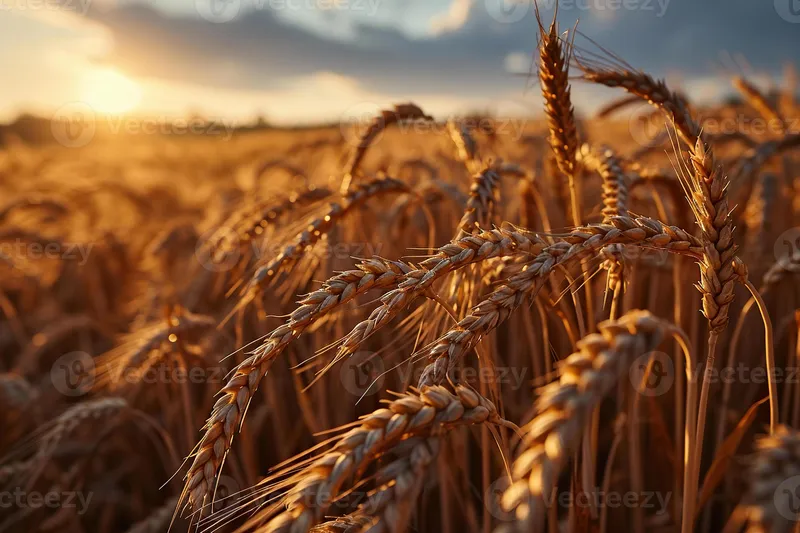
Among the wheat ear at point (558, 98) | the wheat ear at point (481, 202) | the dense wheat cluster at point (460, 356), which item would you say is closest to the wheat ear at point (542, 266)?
the dense wheat cluster at point (460, 356)

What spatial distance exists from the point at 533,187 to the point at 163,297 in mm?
2383

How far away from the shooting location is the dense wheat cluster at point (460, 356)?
86 centimetres

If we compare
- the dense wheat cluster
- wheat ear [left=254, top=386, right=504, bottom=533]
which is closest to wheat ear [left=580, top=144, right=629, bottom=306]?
the dense wheat cluster

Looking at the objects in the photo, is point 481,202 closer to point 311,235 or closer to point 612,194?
point 612,194

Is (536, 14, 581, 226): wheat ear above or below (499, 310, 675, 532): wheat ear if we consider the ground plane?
above

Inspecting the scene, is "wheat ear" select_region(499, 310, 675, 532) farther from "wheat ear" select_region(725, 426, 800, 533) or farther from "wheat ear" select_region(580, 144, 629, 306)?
"wheat ear" select_region(580, 144, 629, 306)

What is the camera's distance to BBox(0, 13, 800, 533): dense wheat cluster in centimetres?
86

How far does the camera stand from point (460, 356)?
0.99 m

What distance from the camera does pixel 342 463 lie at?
2.64 feet

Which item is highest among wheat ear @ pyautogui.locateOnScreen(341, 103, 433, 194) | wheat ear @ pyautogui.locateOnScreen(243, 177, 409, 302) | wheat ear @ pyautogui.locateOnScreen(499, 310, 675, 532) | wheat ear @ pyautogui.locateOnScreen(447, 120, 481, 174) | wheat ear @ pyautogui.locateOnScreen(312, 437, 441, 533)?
wheat ear @ pyautogui.locateOnScreen(341, 103, 433, 194)

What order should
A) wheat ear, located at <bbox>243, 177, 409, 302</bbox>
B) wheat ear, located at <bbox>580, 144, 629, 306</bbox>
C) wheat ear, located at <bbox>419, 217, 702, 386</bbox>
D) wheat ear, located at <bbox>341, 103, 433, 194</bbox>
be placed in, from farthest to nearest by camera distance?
wheat ear, located at <bbox>341, 103, 433, 194</bbox>, wheat ear, located at <bbox>243, 177, 409, 302</bbox>, wheat ear, located at <bbox>580, 144, 629, 306</bbox>, wheat ear, located at <bbox>419, 217, 702, 386</bbox>

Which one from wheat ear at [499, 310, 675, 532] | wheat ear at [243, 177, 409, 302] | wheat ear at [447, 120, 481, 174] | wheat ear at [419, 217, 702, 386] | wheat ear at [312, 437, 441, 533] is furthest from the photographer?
wheat ear at [447, 120, 481, 174]

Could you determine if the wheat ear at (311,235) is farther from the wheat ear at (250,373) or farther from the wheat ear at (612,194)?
the wheat ear at (612,194)

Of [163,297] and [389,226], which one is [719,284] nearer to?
[389,226]
